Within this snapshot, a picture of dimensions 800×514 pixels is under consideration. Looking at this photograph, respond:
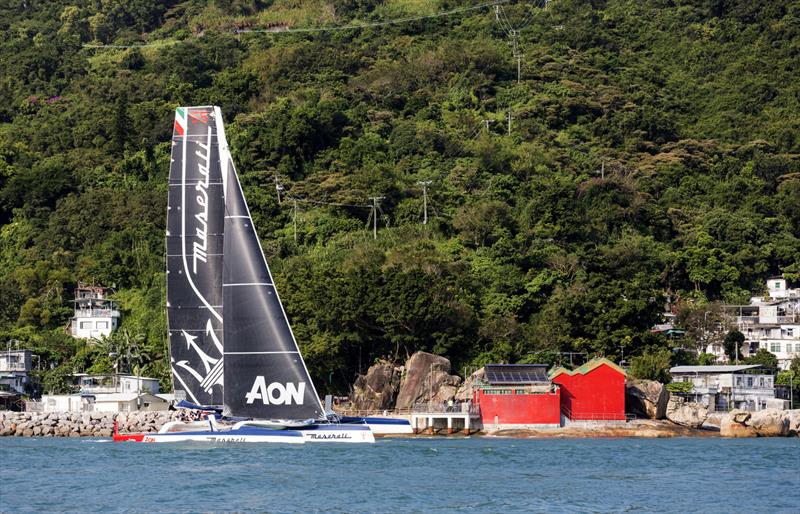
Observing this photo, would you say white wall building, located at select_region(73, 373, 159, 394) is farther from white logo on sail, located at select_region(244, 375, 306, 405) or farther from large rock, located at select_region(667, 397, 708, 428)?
white logo on sail, located at select_region(244, 375, 306, 405)

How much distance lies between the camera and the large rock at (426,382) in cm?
5794

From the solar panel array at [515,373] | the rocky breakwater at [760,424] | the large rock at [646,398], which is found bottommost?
the rocky breakwater at [760,424]

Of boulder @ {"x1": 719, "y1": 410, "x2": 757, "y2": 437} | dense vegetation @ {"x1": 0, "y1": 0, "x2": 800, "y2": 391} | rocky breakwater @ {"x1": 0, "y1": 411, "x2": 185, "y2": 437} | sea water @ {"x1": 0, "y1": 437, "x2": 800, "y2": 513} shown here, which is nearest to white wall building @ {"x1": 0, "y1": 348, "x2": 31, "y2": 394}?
dense vegetation @ {"x1": 0, "y1": 0, "x2": 800, "y2": 391}

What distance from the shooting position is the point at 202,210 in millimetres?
39344

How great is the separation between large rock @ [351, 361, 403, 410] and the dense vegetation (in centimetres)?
135

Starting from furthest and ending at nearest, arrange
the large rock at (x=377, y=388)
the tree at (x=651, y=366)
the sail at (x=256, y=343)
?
the tree at (x=651, y=366), the large rock at (x=377, y=388), the sail at (x=256, y=343)

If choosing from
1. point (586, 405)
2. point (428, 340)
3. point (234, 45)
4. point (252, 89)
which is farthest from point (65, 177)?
point (586, 405)

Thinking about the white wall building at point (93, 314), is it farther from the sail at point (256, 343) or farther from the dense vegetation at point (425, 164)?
the sail at point (256, 343)

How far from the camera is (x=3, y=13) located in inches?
A: 5162

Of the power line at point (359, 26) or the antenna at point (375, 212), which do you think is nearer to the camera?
the antenna at point (375, 212)

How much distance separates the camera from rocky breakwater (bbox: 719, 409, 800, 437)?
55.0 meters

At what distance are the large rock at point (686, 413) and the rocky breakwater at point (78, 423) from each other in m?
20.8

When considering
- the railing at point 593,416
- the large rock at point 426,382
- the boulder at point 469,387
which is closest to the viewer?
the railing at point 593,416

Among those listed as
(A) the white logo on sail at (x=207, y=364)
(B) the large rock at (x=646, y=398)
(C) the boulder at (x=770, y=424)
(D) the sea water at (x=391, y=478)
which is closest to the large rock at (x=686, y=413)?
(B) the large rock at (x=646, y=398)
